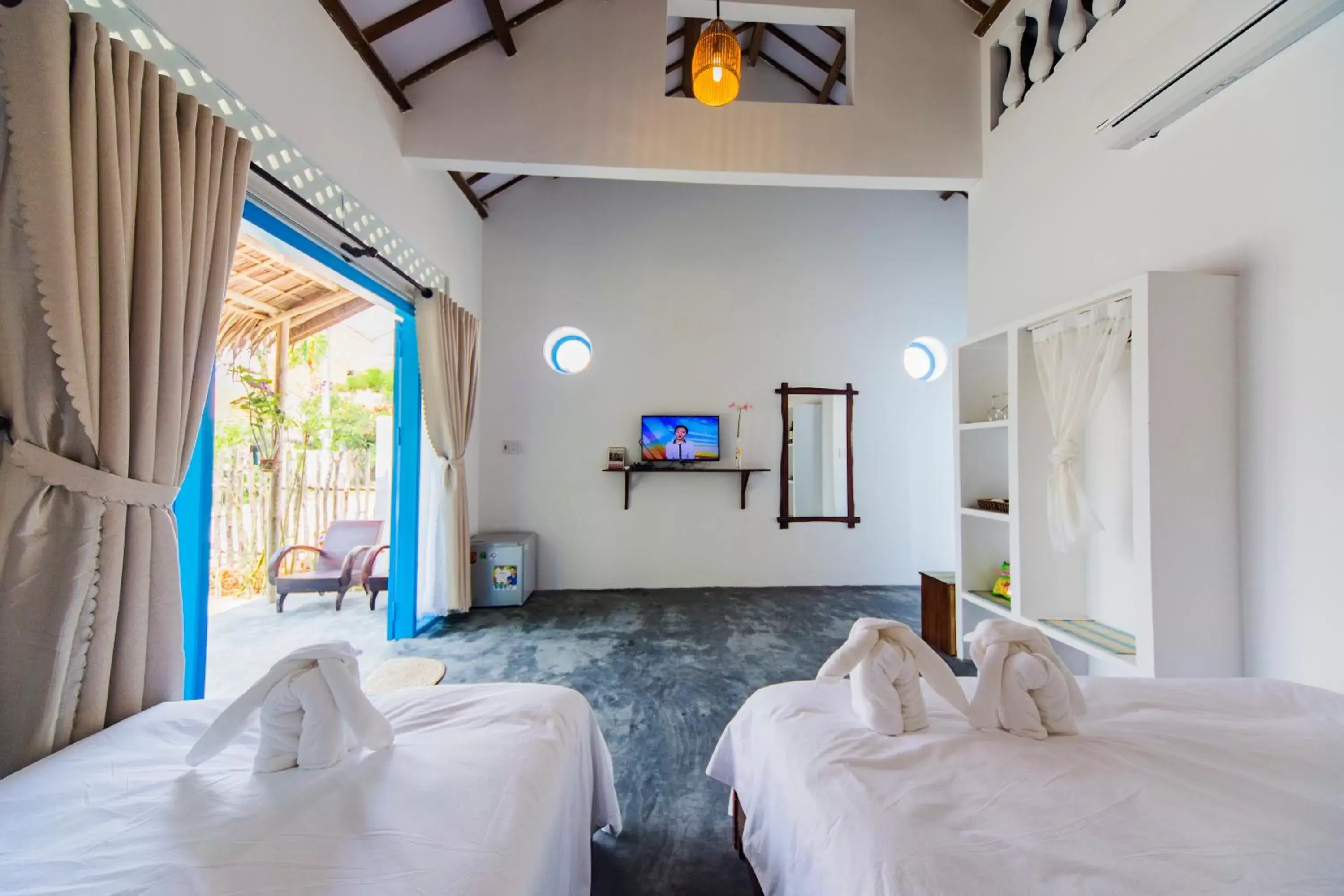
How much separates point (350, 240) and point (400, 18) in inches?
46.1

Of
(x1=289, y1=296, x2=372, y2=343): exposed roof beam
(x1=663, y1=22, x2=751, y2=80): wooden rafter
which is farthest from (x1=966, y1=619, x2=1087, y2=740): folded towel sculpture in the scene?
(x1=289, y1=296, x2=372, y2=343): exposed roof beam

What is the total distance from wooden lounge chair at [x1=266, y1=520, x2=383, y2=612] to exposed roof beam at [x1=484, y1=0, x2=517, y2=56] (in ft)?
11.3

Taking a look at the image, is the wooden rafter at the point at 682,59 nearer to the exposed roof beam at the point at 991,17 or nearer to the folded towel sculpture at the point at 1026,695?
the exposed roof beam at the point at 991,17

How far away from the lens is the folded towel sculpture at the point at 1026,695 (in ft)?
3.57

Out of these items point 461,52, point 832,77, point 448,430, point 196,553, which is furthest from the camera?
point 832,77

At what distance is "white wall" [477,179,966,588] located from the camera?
164 inches

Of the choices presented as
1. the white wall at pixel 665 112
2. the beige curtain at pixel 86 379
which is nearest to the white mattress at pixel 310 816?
the beige curtain at pixel 86 379

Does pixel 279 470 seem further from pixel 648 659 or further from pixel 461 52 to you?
pixel 648 659

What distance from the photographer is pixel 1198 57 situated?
1525 millimetres

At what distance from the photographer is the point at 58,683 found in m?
1.03

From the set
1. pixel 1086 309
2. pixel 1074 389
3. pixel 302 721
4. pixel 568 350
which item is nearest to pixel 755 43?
pixel 568 350

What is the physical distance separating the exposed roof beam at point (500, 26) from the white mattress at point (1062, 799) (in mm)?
3444

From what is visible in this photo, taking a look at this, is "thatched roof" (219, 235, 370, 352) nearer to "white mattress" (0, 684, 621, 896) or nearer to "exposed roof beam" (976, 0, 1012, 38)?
"white mattress" (0, 684, 621, 896)

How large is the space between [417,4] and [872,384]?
155 inches
